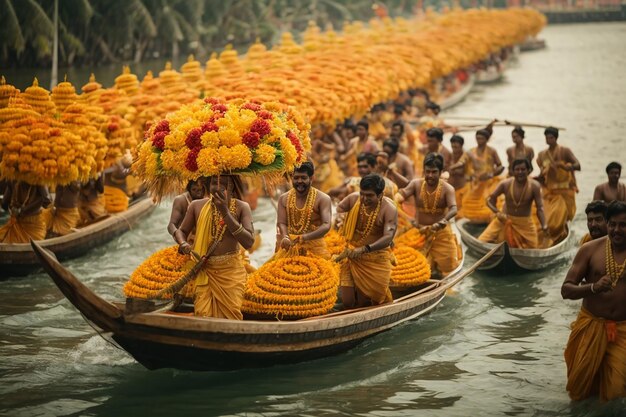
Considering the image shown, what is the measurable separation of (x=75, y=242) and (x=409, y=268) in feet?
19.3

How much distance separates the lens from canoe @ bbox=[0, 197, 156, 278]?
48.0 feet

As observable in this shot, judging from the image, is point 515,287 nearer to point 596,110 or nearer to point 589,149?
point 589,149

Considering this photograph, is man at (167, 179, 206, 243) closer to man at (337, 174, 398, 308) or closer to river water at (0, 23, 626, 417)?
river water at (0, 23, 626, 417)

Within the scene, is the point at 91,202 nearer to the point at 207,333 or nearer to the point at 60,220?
the point at 60,220

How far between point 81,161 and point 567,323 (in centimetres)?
717

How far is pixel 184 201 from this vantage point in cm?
1144

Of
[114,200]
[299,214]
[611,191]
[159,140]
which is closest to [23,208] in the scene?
[114,200]

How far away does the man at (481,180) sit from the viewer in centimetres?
1719

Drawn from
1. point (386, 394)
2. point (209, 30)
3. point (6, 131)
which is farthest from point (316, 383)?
point (209, 30)

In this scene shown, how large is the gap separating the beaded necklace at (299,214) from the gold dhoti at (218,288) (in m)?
1.34

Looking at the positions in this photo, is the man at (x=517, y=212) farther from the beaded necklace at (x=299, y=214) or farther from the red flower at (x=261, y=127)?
the red flower at (x=261, y=127)

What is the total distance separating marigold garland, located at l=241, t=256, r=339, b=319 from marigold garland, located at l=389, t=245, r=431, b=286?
5.15 ft

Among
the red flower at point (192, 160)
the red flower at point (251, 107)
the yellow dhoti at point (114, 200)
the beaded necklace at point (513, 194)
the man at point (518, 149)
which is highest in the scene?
the red flower at point (251, 107)

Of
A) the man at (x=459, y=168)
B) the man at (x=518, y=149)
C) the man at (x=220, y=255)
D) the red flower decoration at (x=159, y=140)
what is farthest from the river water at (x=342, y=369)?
the red flower decoration at (x=159, y=140)
